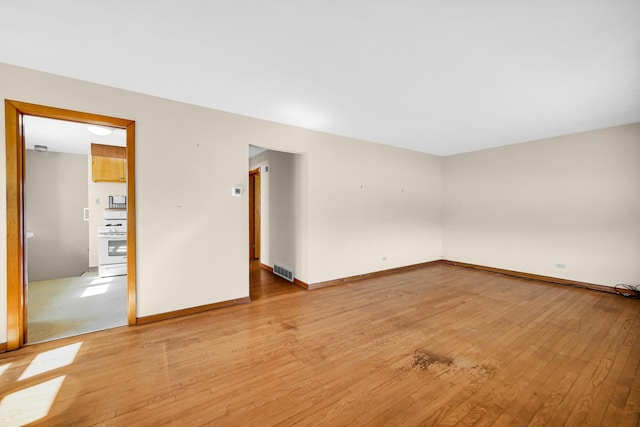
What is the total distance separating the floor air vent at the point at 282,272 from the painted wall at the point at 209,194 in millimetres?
302

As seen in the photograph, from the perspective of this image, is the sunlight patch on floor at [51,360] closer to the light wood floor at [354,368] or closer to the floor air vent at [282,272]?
the light wood floor at [354,368]

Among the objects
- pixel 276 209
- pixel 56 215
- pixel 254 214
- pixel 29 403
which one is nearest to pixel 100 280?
pixel 56 215

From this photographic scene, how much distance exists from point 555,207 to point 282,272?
17.2 ft

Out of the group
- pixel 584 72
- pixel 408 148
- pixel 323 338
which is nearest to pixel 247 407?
pixel 323 338

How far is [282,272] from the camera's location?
4.82 meters

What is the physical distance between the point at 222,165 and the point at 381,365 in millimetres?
2919

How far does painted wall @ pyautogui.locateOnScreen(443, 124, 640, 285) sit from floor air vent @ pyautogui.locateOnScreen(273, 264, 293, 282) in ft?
13.4

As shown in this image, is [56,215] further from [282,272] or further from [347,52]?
[347,52]

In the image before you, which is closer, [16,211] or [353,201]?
[16,211]

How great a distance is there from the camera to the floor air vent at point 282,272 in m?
4.57

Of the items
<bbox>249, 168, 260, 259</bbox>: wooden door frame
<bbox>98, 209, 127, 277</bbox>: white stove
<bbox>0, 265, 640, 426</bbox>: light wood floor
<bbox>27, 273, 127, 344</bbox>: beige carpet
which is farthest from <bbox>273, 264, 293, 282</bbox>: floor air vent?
<bbox>98, 209, 127, 277</bbox>: white stove

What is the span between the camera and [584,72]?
245 cm

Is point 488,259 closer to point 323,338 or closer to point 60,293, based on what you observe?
point 323,338

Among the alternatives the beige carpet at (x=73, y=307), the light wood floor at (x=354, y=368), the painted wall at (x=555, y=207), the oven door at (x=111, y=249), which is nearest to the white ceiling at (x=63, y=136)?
the oven door at (x=111, y=249)
